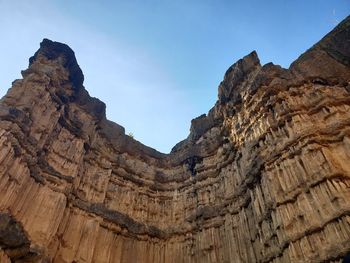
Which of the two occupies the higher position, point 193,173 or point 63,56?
point 63,56

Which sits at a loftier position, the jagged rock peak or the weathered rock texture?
the jagged rock peak

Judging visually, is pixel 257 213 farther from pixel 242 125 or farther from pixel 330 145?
pixel 242 125

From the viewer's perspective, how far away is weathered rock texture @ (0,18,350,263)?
61.8 ft

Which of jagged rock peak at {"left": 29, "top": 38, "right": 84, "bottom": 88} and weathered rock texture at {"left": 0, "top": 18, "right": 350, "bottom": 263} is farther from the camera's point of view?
jagged rock peak at {"left": 29, "top": 38, "right": 84, "bottom": 88}

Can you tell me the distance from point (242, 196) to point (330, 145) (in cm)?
813

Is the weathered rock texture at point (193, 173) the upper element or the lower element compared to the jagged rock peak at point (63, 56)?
lower

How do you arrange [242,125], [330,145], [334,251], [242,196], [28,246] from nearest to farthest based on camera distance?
1. [334,251]
2. [28,246]
3. [330,145]
4. [242,196]
5. [242,125]

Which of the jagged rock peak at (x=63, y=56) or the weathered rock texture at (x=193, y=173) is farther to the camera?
the jagged rock peak at (x=63, y=56)

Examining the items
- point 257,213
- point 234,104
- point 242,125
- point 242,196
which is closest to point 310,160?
point 257,213

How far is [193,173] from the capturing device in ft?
112

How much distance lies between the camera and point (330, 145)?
806 inches

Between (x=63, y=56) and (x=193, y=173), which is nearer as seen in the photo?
(x=63, y=56)

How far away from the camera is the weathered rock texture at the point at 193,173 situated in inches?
742

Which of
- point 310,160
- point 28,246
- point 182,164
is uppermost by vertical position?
point 182,164
